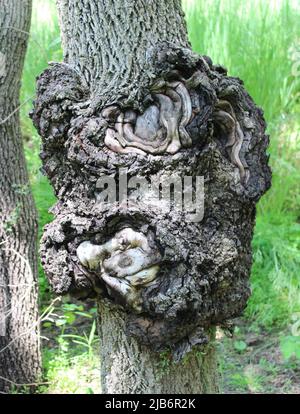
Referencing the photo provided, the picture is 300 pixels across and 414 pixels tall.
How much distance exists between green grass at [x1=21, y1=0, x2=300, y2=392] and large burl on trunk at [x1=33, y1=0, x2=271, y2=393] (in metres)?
1.88

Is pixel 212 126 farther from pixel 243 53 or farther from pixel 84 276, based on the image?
pixel 243 53

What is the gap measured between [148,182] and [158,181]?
3 cm

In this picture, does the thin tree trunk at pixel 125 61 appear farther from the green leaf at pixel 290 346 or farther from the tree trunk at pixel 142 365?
the green leaf at pixel 290 346

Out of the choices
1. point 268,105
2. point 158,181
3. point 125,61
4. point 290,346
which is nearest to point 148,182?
point 158,181

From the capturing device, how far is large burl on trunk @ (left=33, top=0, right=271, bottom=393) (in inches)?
59.0

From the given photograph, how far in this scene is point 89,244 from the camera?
154 centimetres

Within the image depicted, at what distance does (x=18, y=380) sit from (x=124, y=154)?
1861 mm

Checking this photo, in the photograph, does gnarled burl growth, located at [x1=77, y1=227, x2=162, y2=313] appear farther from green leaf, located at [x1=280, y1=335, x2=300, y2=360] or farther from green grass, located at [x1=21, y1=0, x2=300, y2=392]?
green grass, located at [x1=21, y1=0, x2=300, y2=392]

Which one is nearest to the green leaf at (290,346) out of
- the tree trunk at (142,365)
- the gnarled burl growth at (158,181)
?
the tree trunk at (142,365)

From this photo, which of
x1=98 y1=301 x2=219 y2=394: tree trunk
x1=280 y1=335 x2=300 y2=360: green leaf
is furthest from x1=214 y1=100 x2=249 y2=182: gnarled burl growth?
x1=280 y1=335 x2=300 y2=360: green leaf

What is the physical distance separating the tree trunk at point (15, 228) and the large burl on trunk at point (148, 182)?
120 centimetres

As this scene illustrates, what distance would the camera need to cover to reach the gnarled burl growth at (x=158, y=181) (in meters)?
1.49

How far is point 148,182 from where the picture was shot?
1.54 meters
